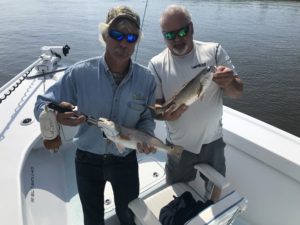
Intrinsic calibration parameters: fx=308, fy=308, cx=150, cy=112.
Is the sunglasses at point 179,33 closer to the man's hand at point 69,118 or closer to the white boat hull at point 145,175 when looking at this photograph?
the man's hand at point 69,118

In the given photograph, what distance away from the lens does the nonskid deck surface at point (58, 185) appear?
146 inches

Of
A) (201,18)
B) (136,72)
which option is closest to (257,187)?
(136,72)

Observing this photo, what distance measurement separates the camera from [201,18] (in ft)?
71.8

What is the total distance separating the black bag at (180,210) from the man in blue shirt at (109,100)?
1.18 ft

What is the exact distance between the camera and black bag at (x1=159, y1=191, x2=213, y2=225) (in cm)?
256

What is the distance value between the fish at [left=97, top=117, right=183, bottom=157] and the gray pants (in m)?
0.67

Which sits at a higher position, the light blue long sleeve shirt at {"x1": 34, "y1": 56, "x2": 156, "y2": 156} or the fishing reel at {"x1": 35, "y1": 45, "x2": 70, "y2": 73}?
the light blue long sleeve shirt at {"x1": 34, "y1": 56, "x2": 156, "y2": 156}

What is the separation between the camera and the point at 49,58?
20.3ft

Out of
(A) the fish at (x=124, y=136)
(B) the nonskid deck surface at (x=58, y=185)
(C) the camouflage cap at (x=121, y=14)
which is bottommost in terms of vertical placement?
(B) the nonskid deck surface at (x=58, y=185)

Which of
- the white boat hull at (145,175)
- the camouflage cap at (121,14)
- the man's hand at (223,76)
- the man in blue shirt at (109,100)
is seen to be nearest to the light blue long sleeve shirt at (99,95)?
the man in blue shirt at (109,100)

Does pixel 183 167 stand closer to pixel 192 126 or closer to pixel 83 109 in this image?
pixel 192 126

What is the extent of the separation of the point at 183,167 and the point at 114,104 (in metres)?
1.22

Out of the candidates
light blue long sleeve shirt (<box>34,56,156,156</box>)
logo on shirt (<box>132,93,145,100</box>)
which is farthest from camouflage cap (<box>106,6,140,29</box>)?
logo on shirt (<box>132,93,145,100</box>)

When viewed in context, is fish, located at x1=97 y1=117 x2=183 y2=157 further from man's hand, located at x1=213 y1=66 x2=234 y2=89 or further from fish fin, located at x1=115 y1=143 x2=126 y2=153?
man's hand, located at x1=213 y1=66 x2=234 y2=89
